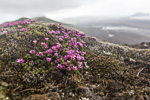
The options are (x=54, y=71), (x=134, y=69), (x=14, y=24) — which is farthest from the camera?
(x=14, y=24)

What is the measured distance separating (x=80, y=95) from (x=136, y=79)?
355 cm

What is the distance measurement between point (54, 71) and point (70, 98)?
5.67ft

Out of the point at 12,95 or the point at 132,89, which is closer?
the point at 12,95

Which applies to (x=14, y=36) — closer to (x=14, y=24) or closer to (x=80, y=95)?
(x=14, y=24)

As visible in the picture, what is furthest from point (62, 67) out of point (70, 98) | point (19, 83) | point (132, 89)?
point (132, 89)

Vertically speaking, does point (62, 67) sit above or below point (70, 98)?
above

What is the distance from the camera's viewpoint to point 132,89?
4801 millimetres

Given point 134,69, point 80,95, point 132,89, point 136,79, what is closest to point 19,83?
point 80,95

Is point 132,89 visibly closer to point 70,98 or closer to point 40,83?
point 70,98

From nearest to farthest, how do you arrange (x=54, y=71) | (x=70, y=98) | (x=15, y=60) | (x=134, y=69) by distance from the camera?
(x=70, y=98), (x=54, y=71), (x=15, y=60), (x=134, y=69)

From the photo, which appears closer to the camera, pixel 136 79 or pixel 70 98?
pixel 70 98

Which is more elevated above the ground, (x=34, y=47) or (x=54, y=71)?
(x=34, y=47)

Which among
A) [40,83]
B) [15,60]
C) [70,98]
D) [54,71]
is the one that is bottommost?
[70,98]

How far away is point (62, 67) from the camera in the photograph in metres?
5.35
